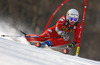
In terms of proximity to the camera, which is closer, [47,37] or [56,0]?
[47,37]

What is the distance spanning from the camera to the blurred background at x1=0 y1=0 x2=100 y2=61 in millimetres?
10578

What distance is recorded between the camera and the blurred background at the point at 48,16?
34.7 feet

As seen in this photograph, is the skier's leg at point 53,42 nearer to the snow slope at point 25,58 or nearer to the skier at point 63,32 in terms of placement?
the skier at point 63,32

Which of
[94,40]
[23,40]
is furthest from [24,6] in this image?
[23,40]

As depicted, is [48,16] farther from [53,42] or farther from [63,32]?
[53,42]

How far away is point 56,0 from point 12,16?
2.90 metres

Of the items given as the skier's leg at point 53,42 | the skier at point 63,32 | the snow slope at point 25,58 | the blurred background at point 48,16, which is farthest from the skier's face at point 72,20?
the blurred background at point 48,16

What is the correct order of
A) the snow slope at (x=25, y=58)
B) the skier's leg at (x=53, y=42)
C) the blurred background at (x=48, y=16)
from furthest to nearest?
1. the blurred background at (x=48, y=16)
2. the skier's leg at (x=53, y=42)
3. the snow slope at (x=25, y=58)

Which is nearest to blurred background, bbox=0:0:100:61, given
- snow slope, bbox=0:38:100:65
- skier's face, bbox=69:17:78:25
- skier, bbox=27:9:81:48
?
skier, bbox=27:9:81:48

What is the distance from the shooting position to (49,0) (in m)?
11.3

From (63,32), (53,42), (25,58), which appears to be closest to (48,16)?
(63,32)

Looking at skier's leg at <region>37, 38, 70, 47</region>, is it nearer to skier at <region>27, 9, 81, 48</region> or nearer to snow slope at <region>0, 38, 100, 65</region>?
skier at <region>27, 9, 81, 48</region>

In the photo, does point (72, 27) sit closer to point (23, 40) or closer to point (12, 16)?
point (23, 40)

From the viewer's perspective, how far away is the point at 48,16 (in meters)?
10.7
